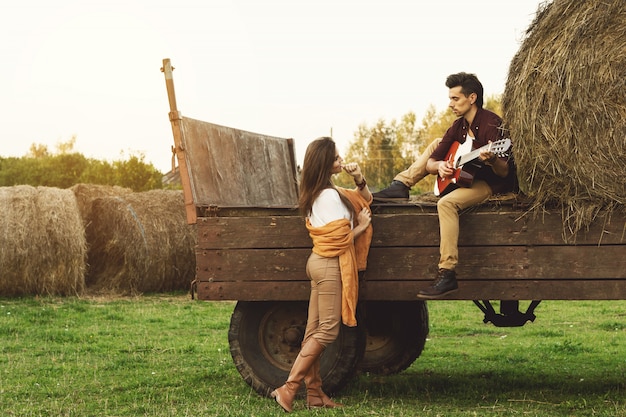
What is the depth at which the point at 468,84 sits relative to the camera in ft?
22.7

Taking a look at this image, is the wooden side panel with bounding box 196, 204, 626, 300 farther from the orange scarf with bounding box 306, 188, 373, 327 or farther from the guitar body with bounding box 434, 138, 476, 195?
the guitar body with bounding box 434, 138, 476, 195

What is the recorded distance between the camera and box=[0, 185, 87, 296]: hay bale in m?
15.4

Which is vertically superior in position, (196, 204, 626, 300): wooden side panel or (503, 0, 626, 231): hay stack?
(503, 0, 626, 231): hay stack

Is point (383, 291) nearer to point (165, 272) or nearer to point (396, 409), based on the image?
point (396, 409)

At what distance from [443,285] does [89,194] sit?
42.8 feet

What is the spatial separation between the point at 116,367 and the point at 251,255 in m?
2.84

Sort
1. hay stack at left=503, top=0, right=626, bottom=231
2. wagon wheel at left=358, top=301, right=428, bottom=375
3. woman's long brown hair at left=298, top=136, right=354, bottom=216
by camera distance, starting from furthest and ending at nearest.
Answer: wagon wheel at left=358, top=301, right=428, bottom=375, woman's long brown hair at left=298, top=136, right=354, bottom=216, hay stack at left=503, top=0, right=626, bottom=231

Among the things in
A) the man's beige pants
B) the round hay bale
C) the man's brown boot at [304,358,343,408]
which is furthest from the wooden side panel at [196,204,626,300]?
the round hay bale

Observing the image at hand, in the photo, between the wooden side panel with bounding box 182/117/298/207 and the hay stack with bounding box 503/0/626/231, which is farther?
the wooden side panel with bounding box 182/117/298/207

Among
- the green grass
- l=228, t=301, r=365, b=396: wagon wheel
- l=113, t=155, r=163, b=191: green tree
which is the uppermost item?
l=113, t=155, r=163, b=191: green tree

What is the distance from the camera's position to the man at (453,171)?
6.34 metres

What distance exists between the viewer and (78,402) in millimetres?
7207

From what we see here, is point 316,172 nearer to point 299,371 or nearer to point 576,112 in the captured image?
point 299,371

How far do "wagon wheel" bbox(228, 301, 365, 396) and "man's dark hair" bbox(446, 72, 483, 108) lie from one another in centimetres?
189
